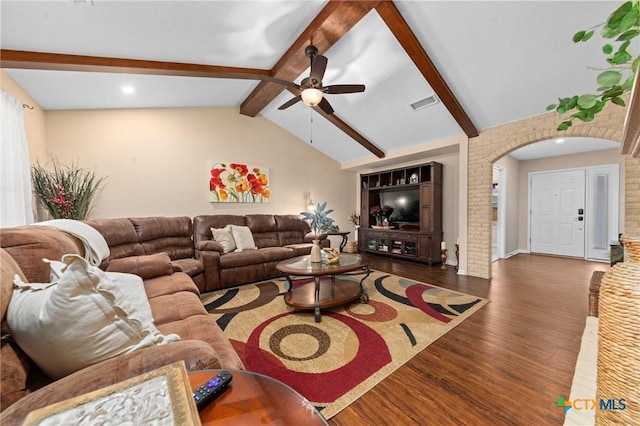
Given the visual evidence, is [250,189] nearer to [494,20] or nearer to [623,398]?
[494,20]

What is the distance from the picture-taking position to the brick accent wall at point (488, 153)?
114 inches

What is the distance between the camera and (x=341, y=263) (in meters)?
2.71

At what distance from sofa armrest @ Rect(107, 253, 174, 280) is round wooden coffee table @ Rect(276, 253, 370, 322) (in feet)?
3.61

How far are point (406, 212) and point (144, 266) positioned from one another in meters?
4.60

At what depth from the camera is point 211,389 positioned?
65 cm

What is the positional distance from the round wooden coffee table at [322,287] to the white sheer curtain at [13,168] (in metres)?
2.50

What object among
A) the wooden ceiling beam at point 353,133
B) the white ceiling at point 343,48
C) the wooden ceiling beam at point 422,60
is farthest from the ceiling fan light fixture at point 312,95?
the wooden ceiling beam at point 353,133

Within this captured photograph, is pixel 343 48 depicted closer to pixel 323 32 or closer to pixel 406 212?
pixel 323 32

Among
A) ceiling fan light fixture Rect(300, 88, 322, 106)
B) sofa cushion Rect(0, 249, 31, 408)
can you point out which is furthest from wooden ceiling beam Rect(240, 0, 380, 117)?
sofa cushion Rect(0, 249, 31, 408)

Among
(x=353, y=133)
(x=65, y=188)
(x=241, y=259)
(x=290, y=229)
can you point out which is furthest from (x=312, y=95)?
(x=65, y=188)

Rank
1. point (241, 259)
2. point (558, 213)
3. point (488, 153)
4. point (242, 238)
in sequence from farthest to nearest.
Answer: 1. point (558, 213)
2. point (242, 238)
3. point (488, 153)
4. point (241, 259)

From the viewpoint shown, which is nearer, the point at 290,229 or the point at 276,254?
the point at 276,254

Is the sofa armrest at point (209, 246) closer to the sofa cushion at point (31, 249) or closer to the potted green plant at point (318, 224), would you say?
the potted green plant at point (318, 224)

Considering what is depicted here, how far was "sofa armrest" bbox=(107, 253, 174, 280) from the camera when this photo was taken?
6.98 ft
